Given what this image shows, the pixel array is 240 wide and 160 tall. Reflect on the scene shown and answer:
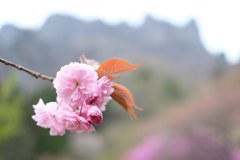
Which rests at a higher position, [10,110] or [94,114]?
[10,110]

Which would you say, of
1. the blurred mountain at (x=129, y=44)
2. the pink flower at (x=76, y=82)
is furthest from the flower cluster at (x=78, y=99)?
the blurred mountain at (x=129, y=44)

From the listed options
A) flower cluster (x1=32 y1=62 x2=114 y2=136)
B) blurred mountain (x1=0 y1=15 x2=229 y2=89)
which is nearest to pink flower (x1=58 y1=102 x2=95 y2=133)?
flower cluster (x1=32 y1=62 x2=114 y2=136)

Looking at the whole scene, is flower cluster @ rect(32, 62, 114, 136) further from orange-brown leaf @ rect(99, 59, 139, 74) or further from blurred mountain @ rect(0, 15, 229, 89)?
blurred mountain @ rect(0, 15, 229, 89)

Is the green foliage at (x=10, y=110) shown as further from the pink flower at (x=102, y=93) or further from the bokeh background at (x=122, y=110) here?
the pink flower at (x=102, y=93)

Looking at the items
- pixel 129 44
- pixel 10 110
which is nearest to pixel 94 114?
pixel 10 110

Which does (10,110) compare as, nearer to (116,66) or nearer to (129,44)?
(116,66)

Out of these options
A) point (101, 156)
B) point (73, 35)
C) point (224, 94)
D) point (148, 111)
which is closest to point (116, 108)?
point (148, 111)
